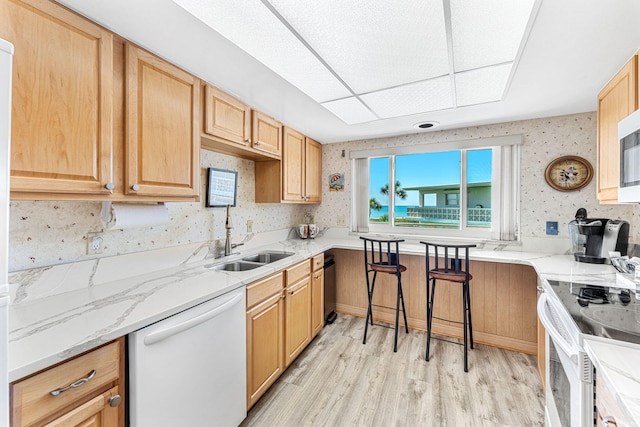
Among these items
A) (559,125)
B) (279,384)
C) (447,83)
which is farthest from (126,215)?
(559,125)

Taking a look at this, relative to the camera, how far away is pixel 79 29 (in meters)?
1.11

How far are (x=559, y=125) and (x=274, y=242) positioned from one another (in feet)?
9.46

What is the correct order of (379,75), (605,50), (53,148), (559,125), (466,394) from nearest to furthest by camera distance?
(53,148), (605,50), (379,75), (466,394), (559,125)

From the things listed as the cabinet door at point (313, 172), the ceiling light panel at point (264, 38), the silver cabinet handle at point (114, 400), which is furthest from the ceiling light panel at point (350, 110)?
the silver cabinet handle at point (114, 400)

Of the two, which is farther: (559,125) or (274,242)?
(274,242)

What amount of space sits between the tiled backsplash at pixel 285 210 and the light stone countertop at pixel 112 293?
0.09 metres

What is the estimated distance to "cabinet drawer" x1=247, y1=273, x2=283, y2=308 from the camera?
1619mm

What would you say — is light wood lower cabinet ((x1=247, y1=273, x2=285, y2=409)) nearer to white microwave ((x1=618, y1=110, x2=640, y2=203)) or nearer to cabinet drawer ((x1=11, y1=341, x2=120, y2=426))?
cabinet drawer ((x1=11, y1=341, x2=120, y2=426))

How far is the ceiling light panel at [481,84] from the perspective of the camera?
4.97 feet

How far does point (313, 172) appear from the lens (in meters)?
3.22

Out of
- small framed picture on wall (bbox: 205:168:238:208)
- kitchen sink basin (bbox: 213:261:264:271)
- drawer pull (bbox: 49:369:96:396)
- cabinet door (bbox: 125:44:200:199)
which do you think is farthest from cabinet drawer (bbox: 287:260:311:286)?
drawer pull (bbox: 49:369:96:396)

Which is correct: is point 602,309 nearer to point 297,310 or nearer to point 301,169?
point 297,310

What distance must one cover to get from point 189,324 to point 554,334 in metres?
1.54

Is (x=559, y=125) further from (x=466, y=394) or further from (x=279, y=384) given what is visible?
(x=279, y=384)
